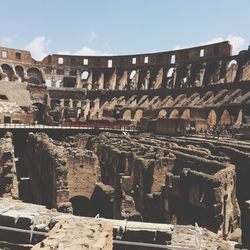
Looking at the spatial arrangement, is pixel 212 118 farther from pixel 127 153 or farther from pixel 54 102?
pixel 54 102

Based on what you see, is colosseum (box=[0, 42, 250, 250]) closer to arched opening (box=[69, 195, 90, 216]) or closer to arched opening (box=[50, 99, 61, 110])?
arched opening (box=[69, 195, 90, 216])

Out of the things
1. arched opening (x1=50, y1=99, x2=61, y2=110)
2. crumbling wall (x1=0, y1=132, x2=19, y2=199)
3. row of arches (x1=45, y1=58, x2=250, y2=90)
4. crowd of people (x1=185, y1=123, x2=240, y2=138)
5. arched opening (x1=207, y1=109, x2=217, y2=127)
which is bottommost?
crumbling wall (x1=0, y1=132, x2=19, y2=199)

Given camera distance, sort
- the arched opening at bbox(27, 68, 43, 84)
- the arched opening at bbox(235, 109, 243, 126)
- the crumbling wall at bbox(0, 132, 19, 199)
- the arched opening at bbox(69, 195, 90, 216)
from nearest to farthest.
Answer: the crumbling wall at bbox(0, 132, 19, 199), the arched opening at bbox(69, 195, 90, 216), the arched opening at bbox(235, 109, 243, 126), the arched opening at bbox(27, 68, 43, 84)

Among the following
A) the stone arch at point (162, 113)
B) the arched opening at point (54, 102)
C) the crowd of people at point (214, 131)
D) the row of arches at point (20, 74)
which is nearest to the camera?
the crowd of people at point (214, 131)

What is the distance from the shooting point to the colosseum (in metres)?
6.43

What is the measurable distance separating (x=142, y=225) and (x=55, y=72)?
2517 inches

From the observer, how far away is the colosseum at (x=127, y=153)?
253 inches

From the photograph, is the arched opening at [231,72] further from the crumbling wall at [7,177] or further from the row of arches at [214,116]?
the crumbling wall at [7,177]

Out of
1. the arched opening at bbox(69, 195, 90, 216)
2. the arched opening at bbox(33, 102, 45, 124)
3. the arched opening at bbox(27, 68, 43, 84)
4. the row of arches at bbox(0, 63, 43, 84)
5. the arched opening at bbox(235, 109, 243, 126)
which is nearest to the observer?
the arched opening at bbox(69, 195, 90, 216)

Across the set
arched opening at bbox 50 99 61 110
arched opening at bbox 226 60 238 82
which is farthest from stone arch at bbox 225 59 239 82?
arched opening at bbox 50 99 61 110

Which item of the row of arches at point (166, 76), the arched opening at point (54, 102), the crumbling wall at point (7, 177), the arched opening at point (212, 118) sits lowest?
the crumbling wall at point (7, 177)

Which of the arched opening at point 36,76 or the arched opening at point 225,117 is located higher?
the arched opening at point 36,76

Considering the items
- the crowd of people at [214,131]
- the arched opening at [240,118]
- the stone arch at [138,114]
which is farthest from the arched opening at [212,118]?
the stone arch at [138,114]

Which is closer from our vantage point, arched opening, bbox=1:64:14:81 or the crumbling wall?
the crumbling wall
